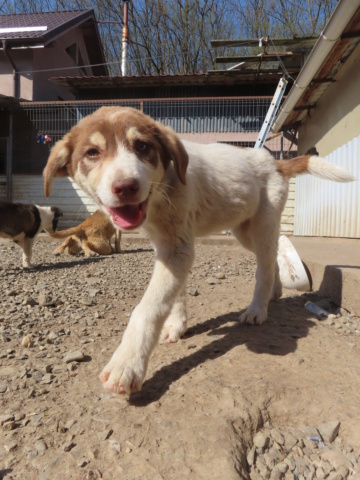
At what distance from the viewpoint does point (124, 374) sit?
1842mm

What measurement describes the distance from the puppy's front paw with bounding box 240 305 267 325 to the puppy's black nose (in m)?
1.49

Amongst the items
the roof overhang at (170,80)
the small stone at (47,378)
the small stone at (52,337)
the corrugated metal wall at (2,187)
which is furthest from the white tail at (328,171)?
the corrugated metal wall at (2,187)

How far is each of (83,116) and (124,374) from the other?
1266 centimetres

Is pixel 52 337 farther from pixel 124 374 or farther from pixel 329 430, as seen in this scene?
pixel 329 430

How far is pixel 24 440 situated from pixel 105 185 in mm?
1174

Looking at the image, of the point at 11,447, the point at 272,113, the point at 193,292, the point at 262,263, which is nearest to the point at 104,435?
the point at 11,447

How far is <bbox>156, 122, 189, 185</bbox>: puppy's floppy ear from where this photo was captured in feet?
7.60

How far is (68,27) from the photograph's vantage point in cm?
1650

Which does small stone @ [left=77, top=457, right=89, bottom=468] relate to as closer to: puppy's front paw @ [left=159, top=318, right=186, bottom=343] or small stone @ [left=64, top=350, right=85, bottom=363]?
small stone @ [left=64, top=350, right=85, bottom=363]

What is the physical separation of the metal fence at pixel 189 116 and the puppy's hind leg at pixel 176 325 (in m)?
11.0

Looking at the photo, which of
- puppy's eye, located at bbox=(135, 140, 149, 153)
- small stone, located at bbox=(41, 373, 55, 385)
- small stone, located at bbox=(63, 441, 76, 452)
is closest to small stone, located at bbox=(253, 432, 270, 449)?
small stone, located at bbox=(63, 441, 76, 452)

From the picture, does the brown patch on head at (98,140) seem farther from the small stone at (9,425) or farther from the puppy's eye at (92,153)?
the small stone at (9,425)

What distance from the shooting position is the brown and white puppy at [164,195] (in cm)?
195

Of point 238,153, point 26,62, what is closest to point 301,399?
point 238,153
